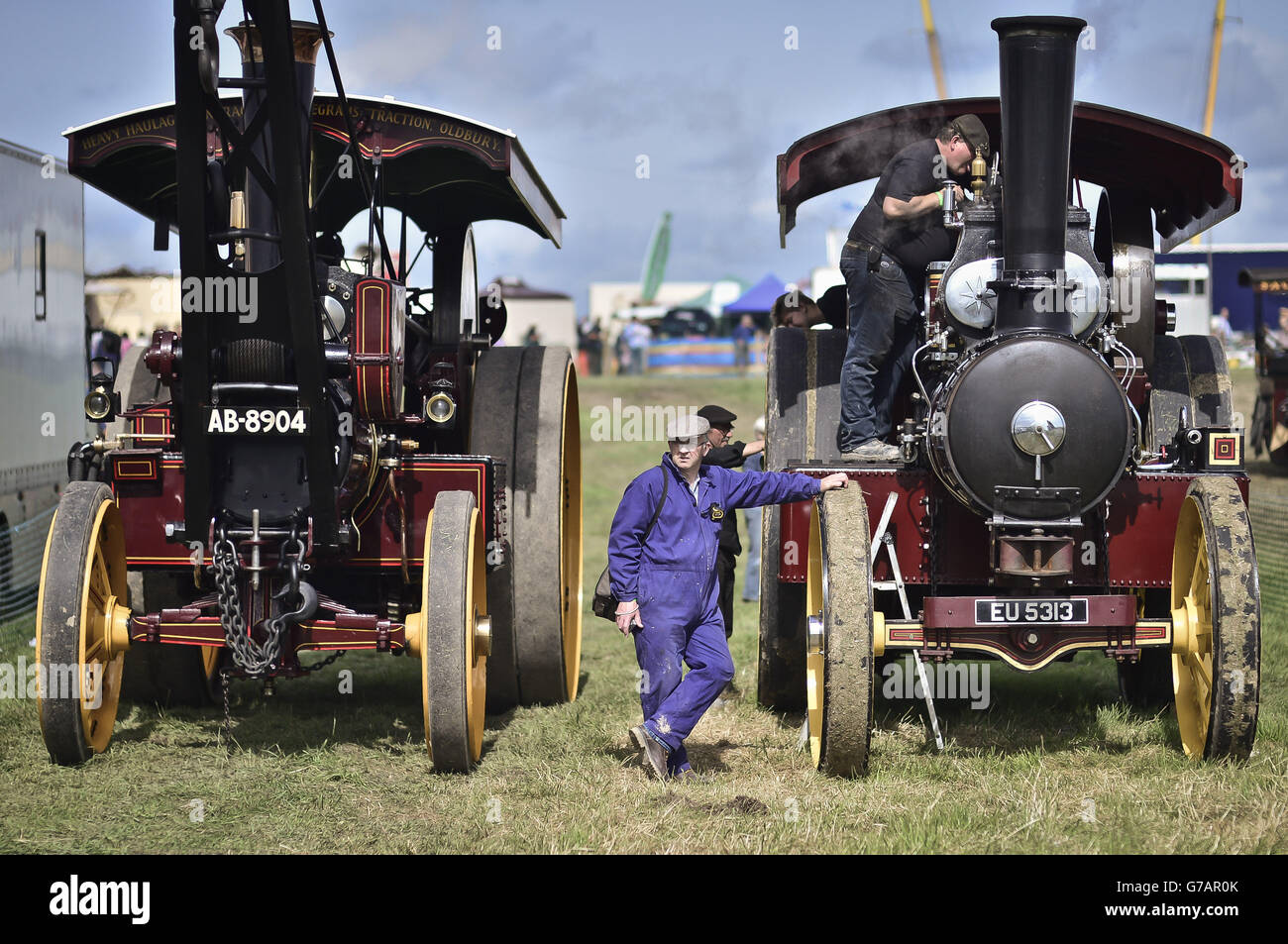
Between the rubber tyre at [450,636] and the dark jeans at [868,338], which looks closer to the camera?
the rubber tyre at [450,636]

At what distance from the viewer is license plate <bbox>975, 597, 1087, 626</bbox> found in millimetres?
5133

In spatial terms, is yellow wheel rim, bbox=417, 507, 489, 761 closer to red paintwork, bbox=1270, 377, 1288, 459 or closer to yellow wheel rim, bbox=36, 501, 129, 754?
yellow wheel rim, bbox=36, 501, 129, 754

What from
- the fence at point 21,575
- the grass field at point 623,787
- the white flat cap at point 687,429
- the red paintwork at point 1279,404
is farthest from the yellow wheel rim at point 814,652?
the red paintwork at point 1279,404

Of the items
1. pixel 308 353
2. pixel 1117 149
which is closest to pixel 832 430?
pixel 1117 149

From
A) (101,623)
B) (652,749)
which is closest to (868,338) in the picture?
(652,749)

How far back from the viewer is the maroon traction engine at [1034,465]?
4996 mm

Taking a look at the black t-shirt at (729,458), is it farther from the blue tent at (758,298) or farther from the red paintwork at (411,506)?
the blue tent at (758,298)

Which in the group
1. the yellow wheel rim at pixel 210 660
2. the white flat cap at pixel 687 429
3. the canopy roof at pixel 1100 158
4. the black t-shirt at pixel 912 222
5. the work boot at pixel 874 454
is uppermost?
the canopy roof at pixel 1100 158

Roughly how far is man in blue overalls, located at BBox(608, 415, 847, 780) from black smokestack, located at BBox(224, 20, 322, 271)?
1.72 meters

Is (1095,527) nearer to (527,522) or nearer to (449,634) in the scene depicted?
(449,634)

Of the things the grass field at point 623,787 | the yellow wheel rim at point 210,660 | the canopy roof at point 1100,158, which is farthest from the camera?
the yellow wheel rim at point 210,660

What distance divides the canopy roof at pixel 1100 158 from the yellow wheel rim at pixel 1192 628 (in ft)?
5.18

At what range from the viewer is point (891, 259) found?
6.18 m

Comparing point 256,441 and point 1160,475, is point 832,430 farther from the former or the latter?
point 256,441
